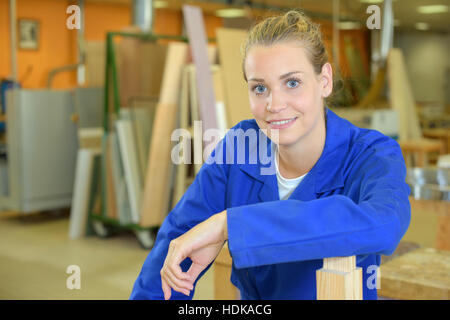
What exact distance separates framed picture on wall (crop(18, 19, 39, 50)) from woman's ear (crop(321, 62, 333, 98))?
33.3ft

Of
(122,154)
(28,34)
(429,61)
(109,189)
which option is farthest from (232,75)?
(429,61)

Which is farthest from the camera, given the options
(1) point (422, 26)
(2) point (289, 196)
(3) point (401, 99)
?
(1) point (422, 26)

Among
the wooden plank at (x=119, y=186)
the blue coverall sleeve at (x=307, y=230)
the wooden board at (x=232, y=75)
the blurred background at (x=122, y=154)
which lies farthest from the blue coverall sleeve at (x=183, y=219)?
the wooden plank at (x=119, y=186)

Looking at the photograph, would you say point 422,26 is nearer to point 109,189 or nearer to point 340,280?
point 109,189

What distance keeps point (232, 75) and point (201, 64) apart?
9.5 inches

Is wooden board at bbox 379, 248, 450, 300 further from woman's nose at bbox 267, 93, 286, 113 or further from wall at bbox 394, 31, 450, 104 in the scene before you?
wall at bbox 394, 31, 450, 104

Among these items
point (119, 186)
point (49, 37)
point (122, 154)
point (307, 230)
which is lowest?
point (119, 186)

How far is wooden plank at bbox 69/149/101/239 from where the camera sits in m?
4.77

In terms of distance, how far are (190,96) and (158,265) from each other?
2.99m

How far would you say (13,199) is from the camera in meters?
5.36

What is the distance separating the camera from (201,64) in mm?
4086

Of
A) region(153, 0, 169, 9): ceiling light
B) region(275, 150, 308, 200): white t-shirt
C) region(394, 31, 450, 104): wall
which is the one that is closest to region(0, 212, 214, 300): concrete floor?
region(275, 150, 308, 200): white t-shirt

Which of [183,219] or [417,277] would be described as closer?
[183,219]

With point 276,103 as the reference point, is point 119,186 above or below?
below
